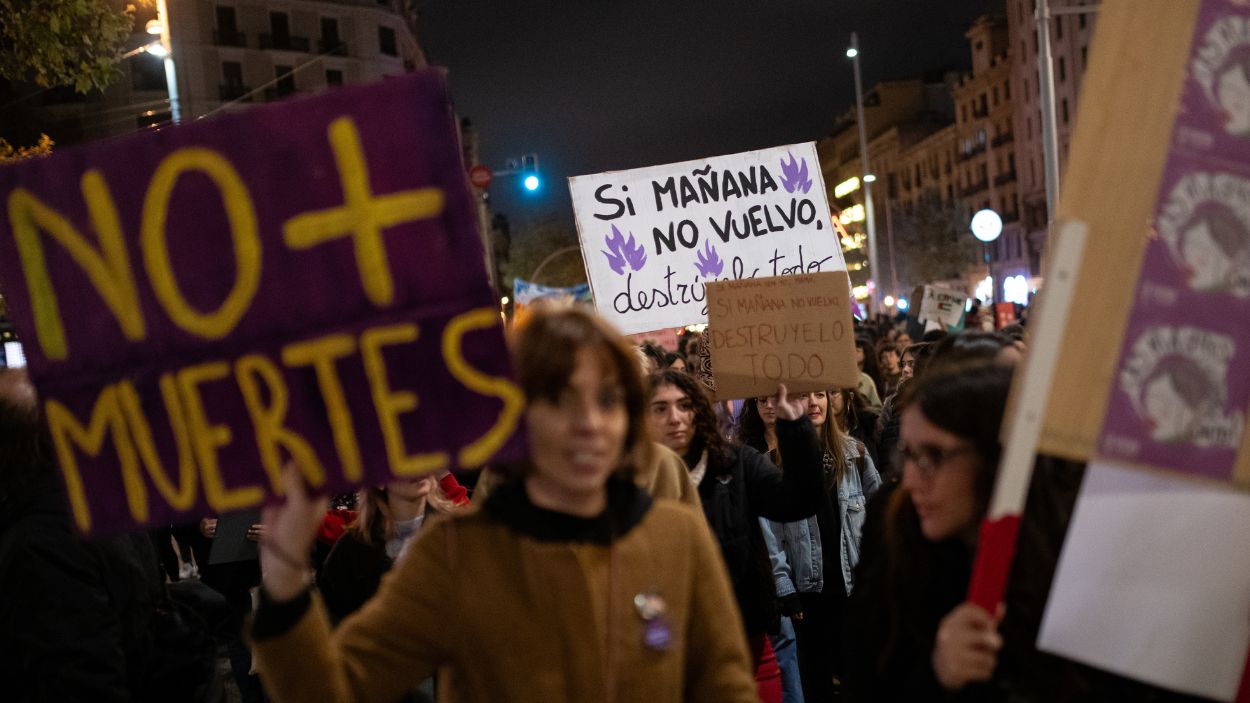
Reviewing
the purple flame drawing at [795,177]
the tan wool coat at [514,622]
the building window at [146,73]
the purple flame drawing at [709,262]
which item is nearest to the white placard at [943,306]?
the purple flame drawing at [795,177]

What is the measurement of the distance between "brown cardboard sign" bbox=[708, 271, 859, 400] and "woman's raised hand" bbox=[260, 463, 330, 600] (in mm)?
3001

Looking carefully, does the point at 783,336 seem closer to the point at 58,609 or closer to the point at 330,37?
the point at 58,609

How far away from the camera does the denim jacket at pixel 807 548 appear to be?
Answer: 5.72 m

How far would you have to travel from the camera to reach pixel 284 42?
212 feet

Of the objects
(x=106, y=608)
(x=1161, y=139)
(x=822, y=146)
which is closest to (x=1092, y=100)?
(x=1161, y=139)

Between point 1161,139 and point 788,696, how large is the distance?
3.79m

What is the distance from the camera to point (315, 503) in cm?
223

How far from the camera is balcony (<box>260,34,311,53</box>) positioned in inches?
2512

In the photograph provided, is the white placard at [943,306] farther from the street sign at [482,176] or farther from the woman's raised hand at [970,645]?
the woman's raised hand at [970,645]

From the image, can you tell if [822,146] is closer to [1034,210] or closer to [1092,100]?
[1034,210]

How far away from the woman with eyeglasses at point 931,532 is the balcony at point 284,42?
217 ft

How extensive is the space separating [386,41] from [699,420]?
221 ft

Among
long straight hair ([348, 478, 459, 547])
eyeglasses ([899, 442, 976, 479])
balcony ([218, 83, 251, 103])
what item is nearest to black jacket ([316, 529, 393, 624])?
long straight hair ([348, 478, 459, 547])

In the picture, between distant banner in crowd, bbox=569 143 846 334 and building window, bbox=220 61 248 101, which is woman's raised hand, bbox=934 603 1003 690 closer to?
distant banner in crowd, bbox=569 143 846 334
